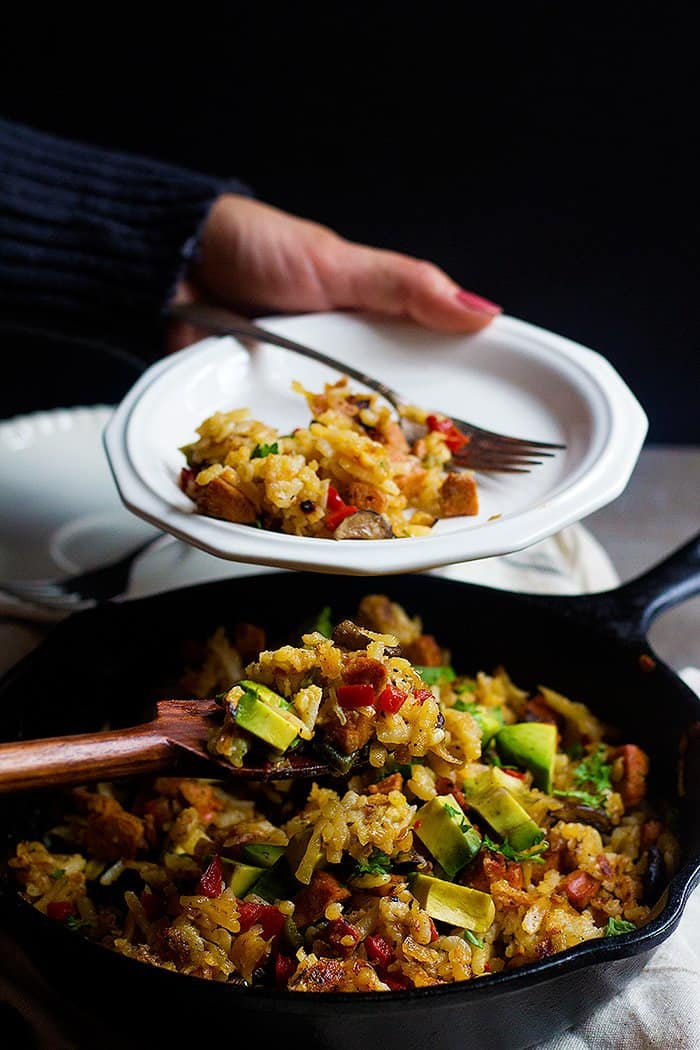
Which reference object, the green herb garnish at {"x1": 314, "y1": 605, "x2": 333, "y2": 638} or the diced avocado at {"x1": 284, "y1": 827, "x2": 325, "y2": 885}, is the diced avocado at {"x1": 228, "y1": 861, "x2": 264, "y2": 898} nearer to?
the diced avocado at {"x1": 284, "y1": 827, "x2": 325, "y2": 885}

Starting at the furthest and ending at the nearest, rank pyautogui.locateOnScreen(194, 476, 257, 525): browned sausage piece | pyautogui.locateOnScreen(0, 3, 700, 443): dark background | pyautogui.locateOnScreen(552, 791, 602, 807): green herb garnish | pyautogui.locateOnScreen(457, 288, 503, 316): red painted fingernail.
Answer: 1. pyautogui.locateOnScreen(0, 3, 700, 443): dark background
2. pyautogui.locateOnScreen(457, 288, 503, 316): red painted fingernail
3. pyautogui.locateOnScreen(552, 791, 602, 807): green herb garnish
4. pyautogui.locateOnScreen(194, 476, 257, 525): browned sausage piece

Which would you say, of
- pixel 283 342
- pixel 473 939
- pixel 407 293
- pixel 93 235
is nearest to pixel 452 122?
pixel 93 235

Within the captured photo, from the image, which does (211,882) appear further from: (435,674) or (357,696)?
(435,674)

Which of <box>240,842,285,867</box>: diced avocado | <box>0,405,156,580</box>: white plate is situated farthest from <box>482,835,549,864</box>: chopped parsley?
<box>0,405,156,580</box>: white plate

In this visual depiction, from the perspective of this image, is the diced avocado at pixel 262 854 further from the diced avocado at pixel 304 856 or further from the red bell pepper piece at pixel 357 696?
the red bell pepper piece at pixel 357 696

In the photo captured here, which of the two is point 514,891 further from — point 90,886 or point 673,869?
point 90,886

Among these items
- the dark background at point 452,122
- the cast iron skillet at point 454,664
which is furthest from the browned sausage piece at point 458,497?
the dark background at point 452,122

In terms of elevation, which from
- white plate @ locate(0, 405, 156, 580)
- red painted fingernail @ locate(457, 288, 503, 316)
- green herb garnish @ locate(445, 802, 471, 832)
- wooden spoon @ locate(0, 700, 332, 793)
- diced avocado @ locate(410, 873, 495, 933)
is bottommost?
white plate @ locate(0, 405, 156, 580)

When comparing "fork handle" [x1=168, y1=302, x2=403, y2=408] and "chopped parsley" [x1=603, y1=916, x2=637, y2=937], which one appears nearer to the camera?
"chopped parsley" [x1=603, y1=916, x2=637, y2=937]
